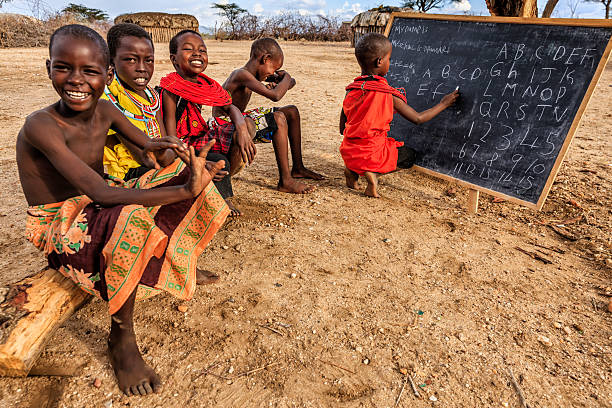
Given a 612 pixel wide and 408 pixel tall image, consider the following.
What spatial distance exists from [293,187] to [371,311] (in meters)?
1.73

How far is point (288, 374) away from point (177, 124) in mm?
2082

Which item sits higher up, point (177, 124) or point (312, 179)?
point (177, 124)

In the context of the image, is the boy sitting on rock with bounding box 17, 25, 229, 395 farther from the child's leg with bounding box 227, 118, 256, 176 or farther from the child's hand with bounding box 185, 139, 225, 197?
the child's leg with bounding box 227, 118, 256, 176

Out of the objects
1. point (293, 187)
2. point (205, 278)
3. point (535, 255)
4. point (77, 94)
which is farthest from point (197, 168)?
point (535, 255)

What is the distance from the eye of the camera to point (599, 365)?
6.18 ft

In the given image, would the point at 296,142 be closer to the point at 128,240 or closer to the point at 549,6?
the point at 128,240

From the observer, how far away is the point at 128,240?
1.58m

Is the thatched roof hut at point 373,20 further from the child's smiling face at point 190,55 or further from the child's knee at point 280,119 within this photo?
the child's smiling face at point 190,55

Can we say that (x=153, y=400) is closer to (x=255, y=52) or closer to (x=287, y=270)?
(x=287, y=270)

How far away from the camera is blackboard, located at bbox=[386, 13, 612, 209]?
282cm

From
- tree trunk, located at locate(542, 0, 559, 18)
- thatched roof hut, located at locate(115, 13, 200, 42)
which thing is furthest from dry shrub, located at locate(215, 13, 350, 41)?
tree trunk, located at locate(542, 0, 559, 18)

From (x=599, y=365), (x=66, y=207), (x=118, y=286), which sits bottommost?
(x=599, y=365)

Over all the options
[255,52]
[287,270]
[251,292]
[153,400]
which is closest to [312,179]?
[255,52]

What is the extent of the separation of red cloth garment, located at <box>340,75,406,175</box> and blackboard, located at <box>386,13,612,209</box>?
38 cm
